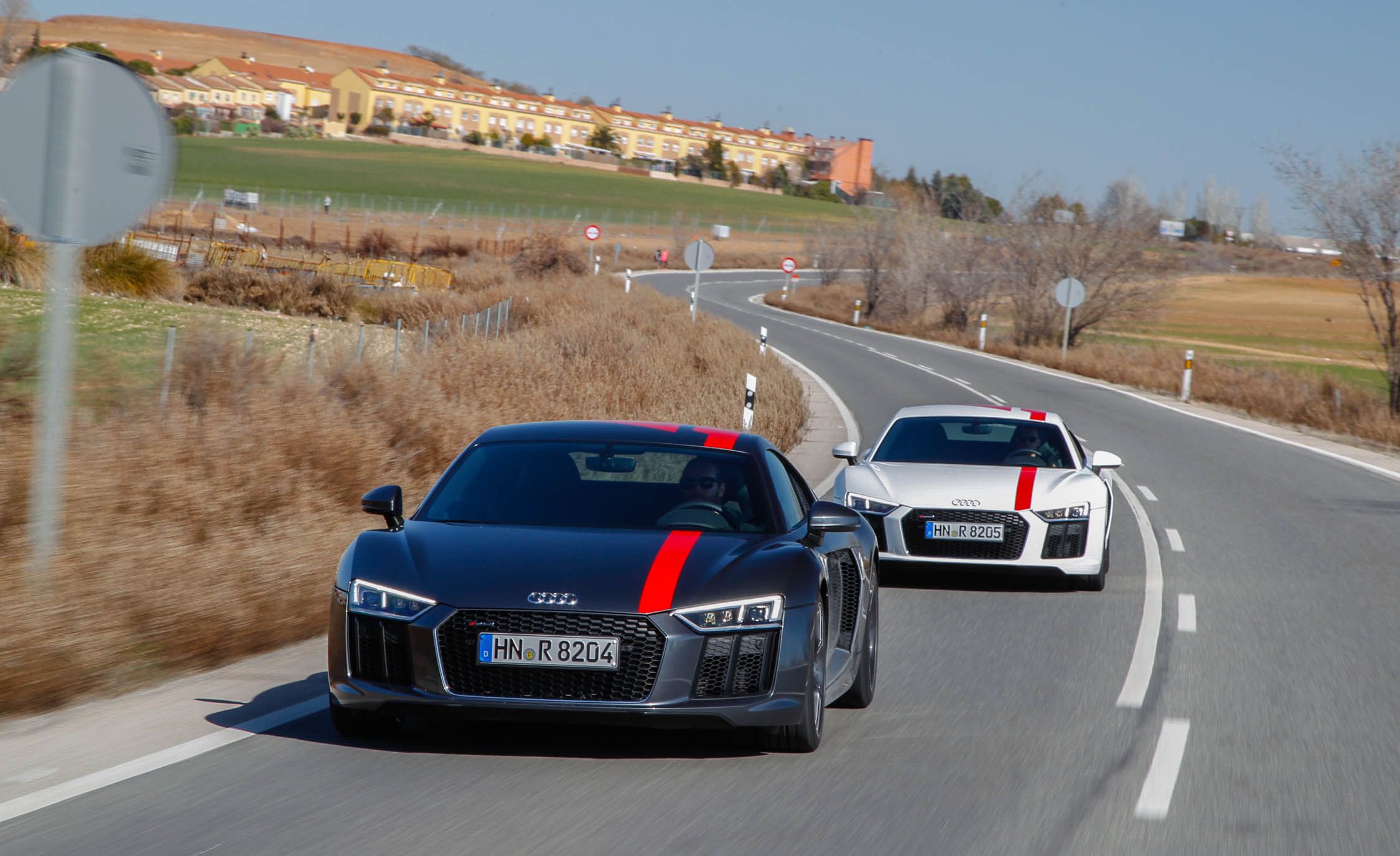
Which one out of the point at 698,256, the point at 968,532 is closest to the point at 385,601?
the point at 968,532

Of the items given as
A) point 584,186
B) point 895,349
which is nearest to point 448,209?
point 584,186

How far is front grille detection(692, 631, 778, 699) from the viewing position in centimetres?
560

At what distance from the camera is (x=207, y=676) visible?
23.6ft

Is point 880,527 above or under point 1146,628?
above

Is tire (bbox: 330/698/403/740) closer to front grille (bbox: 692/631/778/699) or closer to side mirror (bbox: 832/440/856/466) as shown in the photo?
front grille (bbox: 692/631/778/699)

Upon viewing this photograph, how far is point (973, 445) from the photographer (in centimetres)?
1250

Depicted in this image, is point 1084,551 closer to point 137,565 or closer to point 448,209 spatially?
point 137,565

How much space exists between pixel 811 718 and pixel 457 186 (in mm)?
135503

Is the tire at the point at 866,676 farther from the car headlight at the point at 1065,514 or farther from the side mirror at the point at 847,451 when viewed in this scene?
the side mirror at the point at 847,451

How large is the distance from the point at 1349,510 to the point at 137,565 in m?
13.3

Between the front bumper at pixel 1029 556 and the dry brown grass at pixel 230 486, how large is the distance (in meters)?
3.97

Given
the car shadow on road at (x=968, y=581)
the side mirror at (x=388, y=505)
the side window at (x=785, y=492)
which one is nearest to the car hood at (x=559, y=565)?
the side mirror at (x=388, y=505)

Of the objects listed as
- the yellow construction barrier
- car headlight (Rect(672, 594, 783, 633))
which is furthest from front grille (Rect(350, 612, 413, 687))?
the yellow construction barrier

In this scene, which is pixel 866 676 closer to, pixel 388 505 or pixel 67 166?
pixel 388 505
